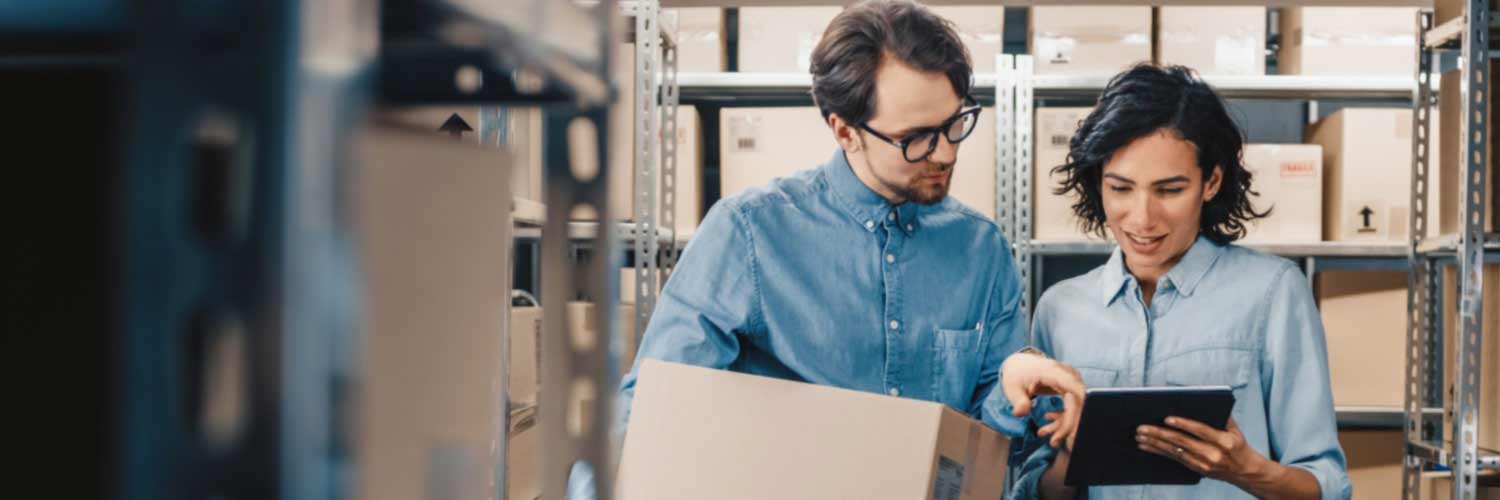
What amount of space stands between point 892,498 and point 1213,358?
75 centimetres

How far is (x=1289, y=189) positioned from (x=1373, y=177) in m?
0.19

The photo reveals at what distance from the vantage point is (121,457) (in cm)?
23

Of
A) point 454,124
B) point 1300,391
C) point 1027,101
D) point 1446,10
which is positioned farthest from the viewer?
point 1027,101

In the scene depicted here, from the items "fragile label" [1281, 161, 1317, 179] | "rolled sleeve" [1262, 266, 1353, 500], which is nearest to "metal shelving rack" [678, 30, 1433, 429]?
"fragile label" [1281, 161, 1317, 179]

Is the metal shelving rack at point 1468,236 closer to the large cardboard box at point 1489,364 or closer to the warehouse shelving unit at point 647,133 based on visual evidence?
the large cardboard box at point 1489,364

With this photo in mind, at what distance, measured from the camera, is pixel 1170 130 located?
1.68 metres

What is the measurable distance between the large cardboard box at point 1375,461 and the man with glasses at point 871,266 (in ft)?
5.58

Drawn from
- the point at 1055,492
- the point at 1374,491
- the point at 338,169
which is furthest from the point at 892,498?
the point at 1374,491

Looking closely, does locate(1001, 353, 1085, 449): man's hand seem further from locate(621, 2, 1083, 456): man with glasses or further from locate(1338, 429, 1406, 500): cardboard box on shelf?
locate(1338, 429, 1406, 500): cardboard box on shelf

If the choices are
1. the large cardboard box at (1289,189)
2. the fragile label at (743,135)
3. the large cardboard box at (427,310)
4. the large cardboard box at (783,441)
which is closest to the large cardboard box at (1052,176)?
the large cardboard box at (1289,189)

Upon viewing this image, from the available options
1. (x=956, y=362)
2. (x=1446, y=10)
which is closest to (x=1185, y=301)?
(x=956, y=362)

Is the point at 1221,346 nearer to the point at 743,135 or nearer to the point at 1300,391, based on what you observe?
the point at 1300,391

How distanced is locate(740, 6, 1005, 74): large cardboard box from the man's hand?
4.86 ft

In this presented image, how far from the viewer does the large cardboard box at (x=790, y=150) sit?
2781 mm
